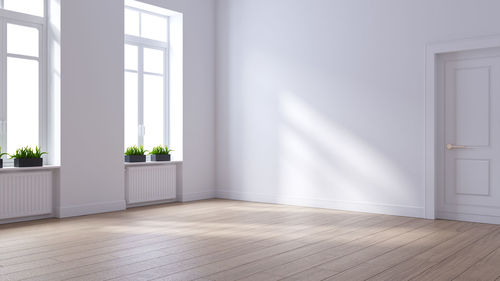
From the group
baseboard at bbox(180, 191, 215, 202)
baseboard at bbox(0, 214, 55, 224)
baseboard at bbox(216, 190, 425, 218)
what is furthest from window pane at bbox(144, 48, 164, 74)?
baseboard at bbox(0, 214, 55, 224)

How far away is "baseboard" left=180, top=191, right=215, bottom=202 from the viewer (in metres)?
7.68

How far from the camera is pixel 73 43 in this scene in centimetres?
620

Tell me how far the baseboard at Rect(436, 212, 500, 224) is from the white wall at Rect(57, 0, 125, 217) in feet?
14.0

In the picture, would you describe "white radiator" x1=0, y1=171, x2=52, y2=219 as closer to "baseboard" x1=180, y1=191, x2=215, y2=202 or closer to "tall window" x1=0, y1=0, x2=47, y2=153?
"tall window" x1=0, y1=0, x2=47, y2=153

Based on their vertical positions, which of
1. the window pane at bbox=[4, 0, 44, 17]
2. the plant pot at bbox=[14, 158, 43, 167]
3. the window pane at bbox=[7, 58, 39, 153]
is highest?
the window pane at bbox=[4, 0, 44, 17]

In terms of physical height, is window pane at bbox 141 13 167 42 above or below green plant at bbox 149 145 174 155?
above

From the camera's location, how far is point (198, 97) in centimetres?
793

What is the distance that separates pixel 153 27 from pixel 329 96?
3005 millimetres

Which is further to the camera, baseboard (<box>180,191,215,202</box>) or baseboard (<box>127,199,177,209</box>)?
baseboard (<box>180,191,215,202</box>)

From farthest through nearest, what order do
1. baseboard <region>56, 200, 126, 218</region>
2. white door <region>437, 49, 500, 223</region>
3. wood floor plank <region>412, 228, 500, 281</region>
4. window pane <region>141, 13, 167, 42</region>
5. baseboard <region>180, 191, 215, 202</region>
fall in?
1. baseboard <region>180, 191, 215, 202</region>
2. window pane <region>141, 13, 167, 42</region>
3. baseboard <region>56, 200, 126, 218</region>
4. white door <region>437, 49, 500, 223</region>
5. wood floor plank <region>412, 228, 500, 281</region>

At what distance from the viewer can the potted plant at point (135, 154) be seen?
7.01m

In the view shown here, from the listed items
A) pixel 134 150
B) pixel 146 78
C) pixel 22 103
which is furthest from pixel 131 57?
pixel 22 103

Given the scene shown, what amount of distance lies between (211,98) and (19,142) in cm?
319

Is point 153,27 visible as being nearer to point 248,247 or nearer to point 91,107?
point 91,107
